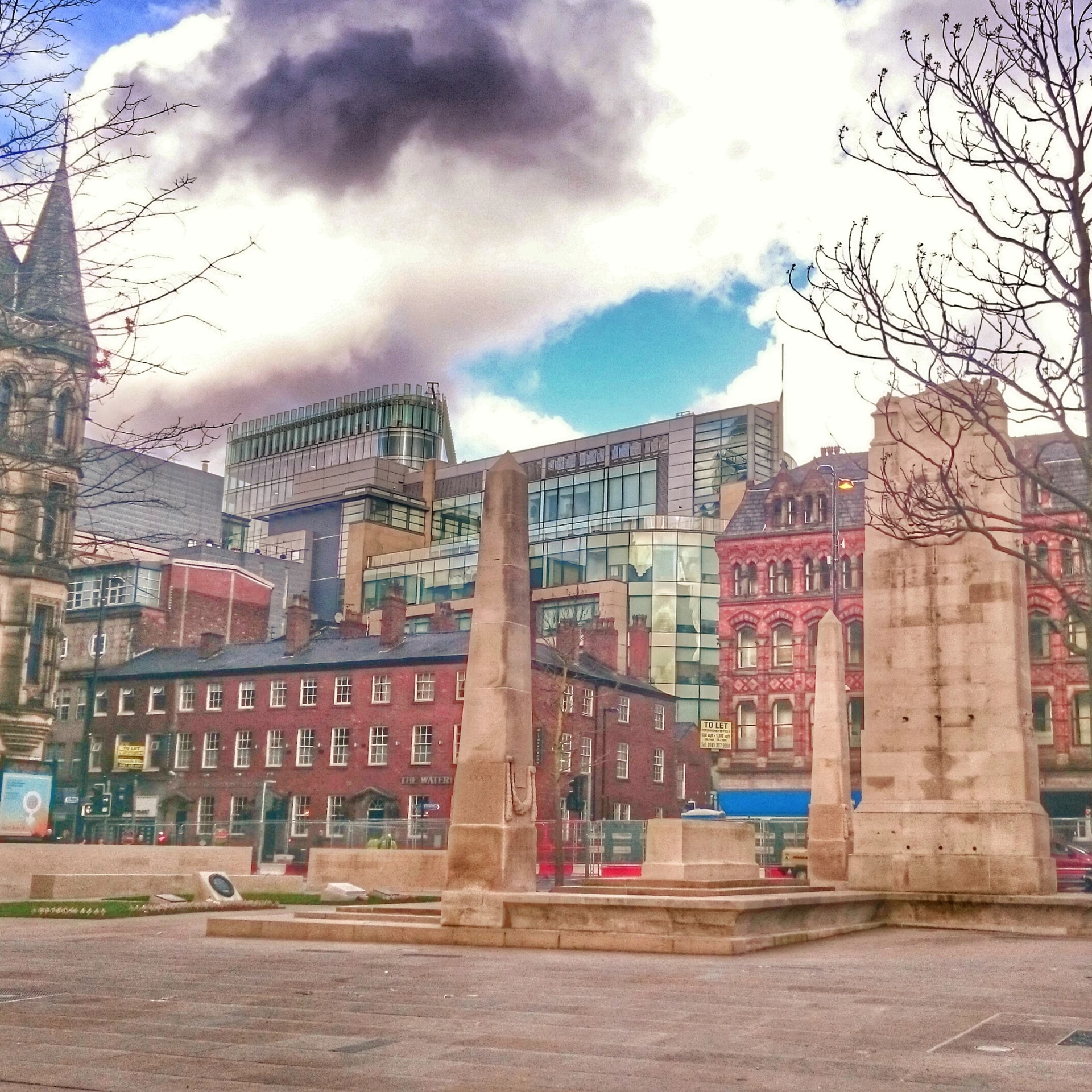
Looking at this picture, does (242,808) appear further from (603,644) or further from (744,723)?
(744,723)

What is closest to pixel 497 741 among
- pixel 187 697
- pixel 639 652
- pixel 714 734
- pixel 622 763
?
pixel 714 734

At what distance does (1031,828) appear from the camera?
60.8ft

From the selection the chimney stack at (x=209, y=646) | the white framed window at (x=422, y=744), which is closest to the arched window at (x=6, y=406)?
the white framed window at (x=422, y=744)

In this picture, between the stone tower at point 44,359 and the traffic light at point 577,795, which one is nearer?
the stone tower at point 44,359

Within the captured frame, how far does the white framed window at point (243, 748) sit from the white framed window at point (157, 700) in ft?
17.7

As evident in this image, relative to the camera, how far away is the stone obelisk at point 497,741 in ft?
54.6

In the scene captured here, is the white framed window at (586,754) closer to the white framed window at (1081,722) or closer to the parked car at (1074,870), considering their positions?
the white framed window at (1081,722)

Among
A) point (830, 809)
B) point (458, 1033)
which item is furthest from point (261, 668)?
point (458, 1033)

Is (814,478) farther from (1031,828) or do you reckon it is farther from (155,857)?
(1031,828)

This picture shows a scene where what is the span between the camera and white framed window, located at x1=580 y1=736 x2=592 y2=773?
63.7m

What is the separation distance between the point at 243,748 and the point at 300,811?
16.8 feet

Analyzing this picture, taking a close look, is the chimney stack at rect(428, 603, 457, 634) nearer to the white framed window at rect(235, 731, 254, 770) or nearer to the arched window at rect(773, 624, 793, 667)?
the white framed window at rect(235, 731, 254, 770)

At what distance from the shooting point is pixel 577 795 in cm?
6194

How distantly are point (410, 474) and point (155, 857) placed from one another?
84862mm
